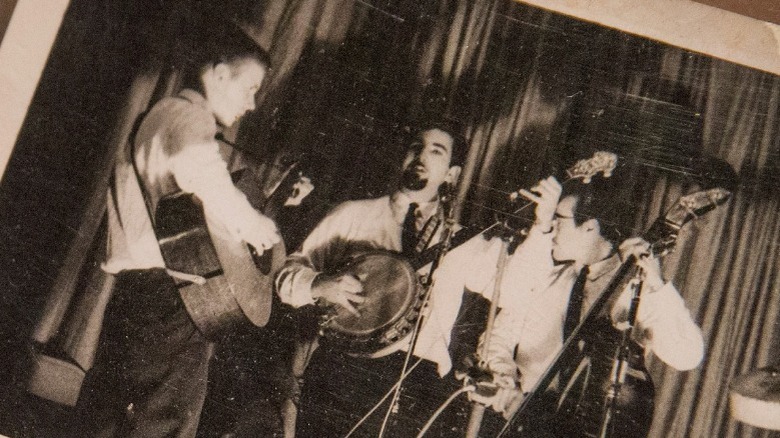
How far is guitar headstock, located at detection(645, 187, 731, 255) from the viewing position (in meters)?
1.11

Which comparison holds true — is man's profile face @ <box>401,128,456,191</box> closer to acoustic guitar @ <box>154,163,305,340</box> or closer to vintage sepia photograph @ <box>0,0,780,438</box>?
vintage sepia photograph @ <box>0,0,780,438</box>

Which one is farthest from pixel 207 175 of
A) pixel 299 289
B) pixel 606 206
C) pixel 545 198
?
pixel 606 206

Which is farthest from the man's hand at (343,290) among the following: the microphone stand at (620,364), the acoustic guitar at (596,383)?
the microphone stand at (620,364)

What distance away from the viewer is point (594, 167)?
1.12 m

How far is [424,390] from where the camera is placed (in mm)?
1098

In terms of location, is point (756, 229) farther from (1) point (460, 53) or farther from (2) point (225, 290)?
(2) point (225, 290)

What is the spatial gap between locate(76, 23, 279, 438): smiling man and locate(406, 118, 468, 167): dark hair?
30 centimetres

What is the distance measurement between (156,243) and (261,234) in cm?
19

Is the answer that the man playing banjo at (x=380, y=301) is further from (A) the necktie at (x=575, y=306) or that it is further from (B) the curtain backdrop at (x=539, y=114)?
(A) the necktie at (x=575, y=306)

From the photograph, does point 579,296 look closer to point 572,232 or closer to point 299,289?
point 572,232

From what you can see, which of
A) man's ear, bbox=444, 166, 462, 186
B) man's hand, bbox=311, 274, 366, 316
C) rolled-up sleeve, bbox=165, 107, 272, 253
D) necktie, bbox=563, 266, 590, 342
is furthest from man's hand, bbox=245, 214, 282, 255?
necktie, bbox=563, 266, 590, 342

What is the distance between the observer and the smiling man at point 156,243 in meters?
1.11

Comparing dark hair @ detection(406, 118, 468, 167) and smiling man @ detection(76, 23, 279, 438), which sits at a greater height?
dark hair @ detection(406, 118, 468, 167)

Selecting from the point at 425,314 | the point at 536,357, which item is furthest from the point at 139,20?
the point at 536,357
